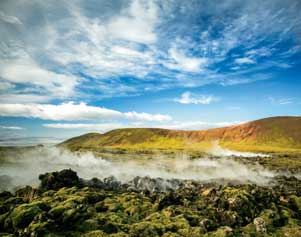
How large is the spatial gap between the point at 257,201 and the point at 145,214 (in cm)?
2179

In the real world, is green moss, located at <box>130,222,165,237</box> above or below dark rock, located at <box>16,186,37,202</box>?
below

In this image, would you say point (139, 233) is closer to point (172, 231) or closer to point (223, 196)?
point (172, 231)

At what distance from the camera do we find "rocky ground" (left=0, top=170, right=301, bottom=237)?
105 ft

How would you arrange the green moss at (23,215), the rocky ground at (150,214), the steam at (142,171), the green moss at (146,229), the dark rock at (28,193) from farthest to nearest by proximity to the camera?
the steam at (142,171) → the dark rock at (28,193) → the green moss at (146,229) → the rocky ground at (150,214) → the green moss at (23,215)

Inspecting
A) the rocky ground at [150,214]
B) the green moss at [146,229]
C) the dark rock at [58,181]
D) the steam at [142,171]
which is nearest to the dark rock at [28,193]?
the rocky ground at [150,214]

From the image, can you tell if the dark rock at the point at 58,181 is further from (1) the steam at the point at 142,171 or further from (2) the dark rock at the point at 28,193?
(1) the steam at the point at 142,171

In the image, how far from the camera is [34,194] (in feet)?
162

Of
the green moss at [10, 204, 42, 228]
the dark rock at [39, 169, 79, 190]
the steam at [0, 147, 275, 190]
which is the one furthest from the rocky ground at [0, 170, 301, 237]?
the steam at [0, 147, 275, 190]

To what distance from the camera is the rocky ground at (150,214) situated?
31906mm

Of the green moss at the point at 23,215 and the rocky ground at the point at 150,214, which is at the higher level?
the green moss at the point at 23,215

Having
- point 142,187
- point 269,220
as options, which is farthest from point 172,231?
point 142,187

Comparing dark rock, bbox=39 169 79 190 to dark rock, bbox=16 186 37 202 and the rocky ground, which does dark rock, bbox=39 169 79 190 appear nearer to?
the rocky ground

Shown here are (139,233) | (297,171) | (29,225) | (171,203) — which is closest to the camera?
(29,225)

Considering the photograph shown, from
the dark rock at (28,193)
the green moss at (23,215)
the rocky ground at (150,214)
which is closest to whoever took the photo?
the green moss at (23,215)
